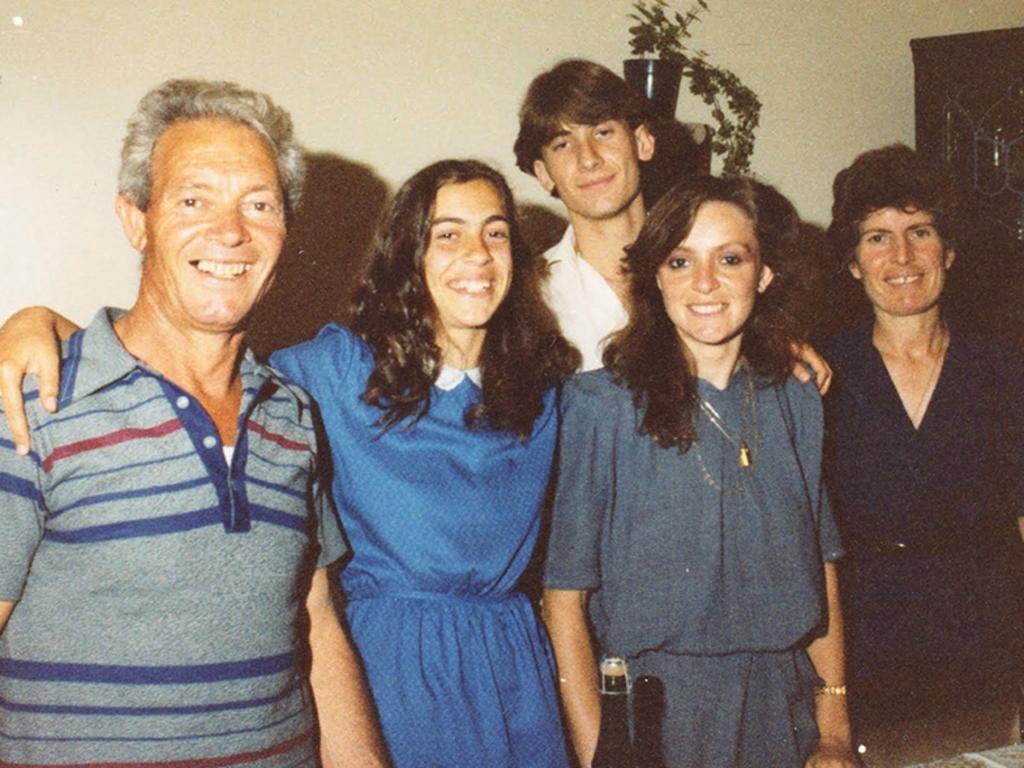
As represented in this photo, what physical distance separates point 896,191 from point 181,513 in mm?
1820

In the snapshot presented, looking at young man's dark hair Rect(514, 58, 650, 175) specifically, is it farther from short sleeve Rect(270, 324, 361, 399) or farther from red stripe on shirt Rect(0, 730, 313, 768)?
red stripe on shirt Rect(0, 730, 313, 768)

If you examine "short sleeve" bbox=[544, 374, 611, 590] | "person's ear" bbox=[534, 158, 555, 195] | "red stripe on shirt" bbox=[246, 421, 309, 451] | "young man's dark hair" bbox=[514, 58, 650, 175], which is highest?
"young man's dark hair" bbox=[514, 58, 650, 175]

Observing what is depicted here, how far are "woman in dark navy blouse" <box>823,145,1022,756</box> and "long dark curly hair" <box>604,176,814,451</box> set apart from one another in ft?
1.19

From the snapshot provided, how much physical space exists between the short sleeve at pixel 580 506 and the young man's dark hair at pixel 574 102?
99 cm

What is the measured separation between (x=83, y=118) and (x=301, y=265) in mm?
649

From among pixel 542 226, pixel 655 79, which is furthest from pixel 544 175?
pixel 655 79

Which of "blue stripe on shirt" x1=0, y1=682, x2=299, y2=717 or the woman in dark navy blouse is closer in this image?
"blue stripe on shirt" x1=0, y1=682, x2=299, y2=717

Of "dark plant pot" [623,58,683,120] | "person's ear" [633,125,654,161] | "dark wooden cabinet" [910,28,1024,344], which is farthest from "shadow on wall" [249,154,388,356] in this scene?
"dark wooden cabinet" [910,28,1024,344]

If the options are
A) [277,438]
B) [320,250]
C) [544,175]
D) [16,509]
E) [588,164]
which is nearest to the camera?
[16,509]

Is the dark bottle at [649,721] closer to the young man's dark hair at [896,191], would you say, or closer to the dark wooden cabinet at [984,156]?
the young man's dark hair at [896,191]

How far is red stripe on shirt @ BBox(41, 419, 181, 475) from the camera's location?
45.6 inches

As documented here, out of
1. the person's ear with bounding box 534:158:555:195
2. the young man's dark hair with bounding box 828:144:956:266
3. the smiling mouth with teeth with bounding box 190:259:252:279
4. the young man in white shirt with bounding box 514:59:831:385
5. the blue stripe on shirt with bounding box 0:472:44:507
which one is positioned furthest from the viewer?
the person's ear with bounding box 534:158:555:195

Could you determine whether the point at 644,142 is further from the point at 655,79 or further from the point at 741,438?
the point at 741,438

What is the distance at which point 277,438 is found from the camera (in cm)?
137
